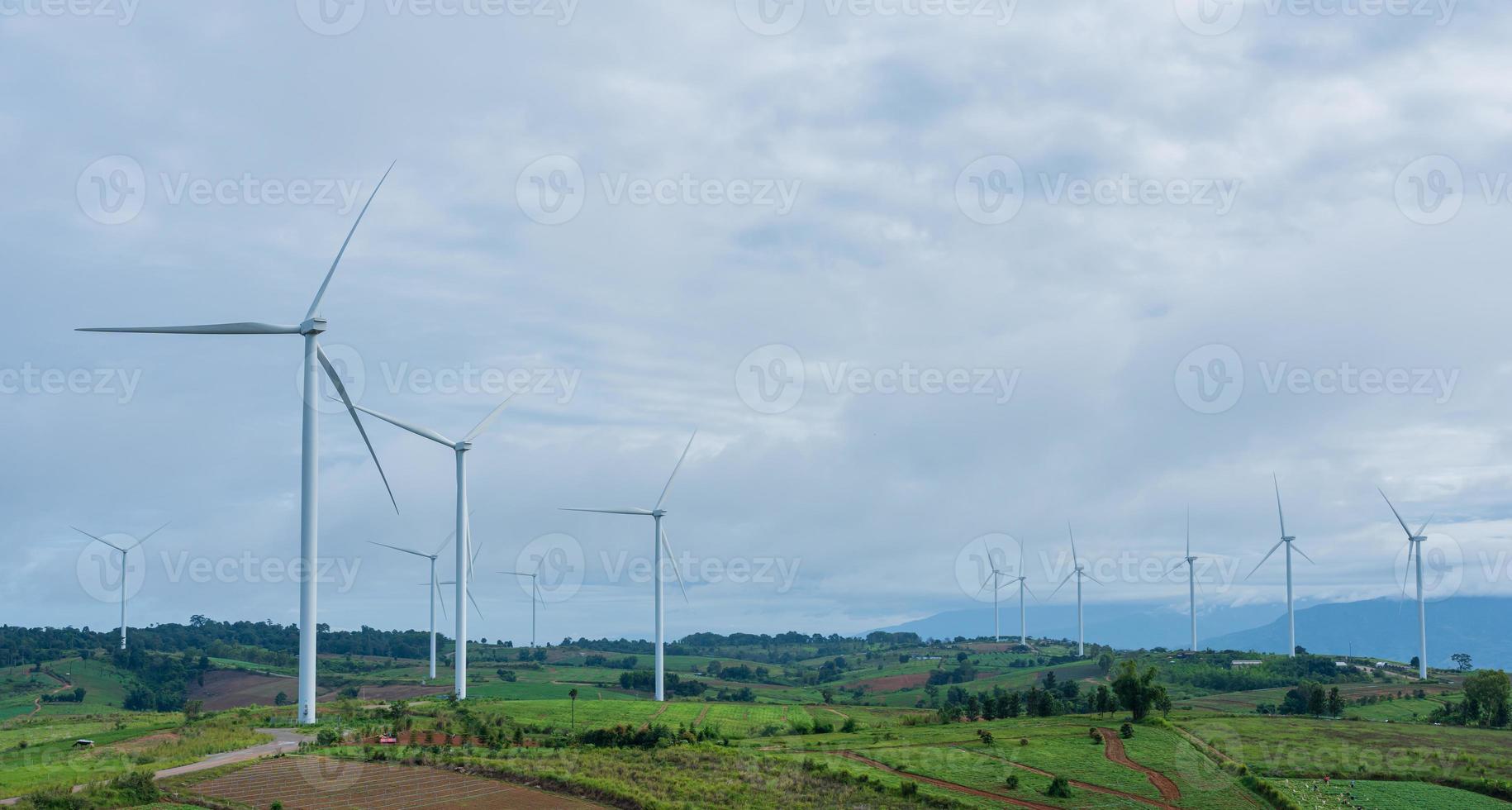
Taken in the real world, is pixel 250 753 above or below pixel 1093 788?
above

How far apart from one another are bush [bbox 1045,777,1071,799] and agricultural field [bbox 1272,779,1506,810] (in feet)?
54.8

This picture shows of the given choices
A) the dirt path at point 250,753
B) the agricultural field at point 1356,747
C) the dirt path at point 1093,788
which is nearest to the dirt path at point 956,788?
the dirt path at point 1093,788

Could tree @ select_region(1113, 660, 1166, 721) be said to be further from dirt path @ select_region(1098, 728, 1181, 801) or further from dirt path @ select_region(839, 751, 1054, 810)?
dirt path @ select_region(839, 751, 1054, 810)

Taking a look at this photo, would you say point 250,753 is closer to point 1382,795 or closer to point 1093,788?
point 1093,788

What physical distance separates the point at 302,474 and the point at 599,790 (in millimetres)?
34291

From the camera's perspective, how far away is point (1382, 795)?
285 feet

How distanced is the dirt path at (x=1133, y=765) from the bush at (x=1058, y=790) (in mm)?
7510

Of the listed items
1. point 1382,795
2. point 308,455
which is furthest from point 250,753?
point 1382,795

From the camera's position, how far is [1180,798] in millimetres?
86938

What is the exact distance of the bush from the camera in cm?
8600

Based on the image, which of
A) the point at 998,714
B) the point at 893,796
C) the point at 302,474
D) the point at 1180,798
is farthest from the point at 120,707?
the point at 1180,798

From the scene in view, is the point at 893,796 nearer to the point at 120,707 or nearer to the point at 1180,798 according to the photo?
the point at 1180,798

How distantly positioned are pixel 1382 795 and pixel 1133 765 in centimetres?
1925

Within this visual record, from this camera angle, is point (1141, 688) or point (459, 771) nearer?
point (459, 771)
